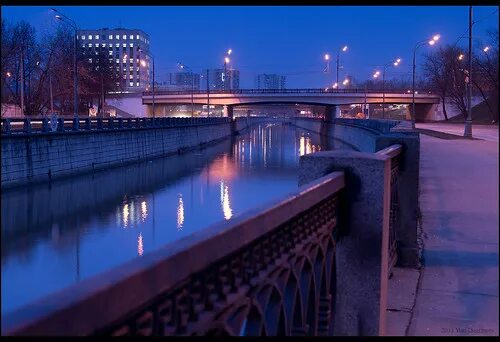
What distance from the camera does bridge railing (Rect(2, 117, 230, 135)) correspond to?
34719 mm

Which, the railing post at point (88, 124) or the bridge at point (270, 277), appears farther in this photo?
the railing post at point (88, 124)

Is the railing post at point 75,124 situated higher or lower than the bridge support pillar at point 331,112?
lower

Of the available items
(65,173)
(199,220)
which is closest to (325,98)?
(65,173)

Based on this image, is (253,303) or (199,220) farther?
(199,220)

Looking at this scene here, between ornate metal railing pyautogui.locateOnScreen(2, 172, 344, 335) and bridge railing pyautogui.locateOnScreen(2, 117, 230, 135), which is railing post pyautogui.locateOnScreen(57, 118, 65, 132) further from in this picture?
ornate metal railing pyautogui.locateOnScreen(2, 172, 344, 335)

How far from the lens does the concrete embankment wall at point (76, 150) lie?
32312 mm

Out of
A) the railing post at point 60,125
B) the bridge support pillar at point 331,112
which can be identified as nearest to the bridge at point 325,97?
the bridge support pillar at point 331,112

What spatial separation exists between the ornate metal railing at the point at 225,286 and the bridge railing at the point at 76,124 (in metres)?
19.7

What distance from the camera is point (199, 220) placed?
2550 centimetres

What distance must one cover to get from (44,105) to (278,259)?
2402 inches

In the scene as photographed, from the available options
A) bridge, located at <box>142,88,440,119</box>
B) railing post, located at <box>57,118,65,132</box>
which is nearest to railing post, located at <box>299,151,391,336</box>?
railing post, located at <box>57,118,65,132</box>

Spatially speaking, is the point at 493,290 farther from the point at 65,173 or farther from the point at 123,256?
the point at 65,173

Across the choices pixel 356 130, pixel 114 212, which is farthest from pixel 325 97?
pixel 114 212

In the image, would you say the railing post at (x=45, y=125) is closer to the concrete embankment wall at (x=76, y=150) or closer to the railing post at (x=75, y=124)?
the concrete embankment wall at (x=76, y=150)
